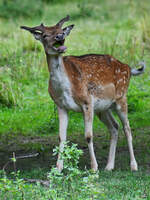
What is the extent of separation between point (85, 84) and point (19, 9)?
14.6 meters

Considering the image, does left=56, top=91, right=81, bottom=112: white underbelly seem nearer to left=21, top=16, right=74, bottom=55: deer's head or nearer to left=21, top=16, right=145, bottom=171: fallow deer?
left=21, top=16, right=145, bottom=171: fallow deer

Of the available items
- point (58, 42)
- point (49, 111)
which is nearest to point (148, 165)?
point (58, 42)

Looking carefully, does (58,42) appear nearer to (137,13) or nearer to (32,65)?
(32,65)

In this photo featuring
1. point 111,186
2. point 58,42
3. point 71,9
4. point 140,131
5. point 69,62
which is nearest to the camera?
point 111,186

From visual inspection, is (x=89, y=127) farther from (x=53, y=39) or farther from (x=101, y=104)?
(x=53, y=39)

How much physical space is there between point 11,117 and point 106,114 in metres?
2.84

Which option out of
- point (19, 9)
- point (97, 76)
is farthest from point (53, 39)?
point (19, 9)

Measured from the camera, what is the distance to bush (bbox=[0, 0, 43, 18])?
21.6m

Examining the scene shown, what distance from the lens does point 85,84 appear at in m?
7.89

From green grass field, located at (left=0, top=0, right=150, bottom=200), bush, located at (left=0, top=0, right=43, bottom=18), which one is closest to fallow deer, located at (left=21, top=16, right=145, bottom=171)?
green grass field, located at (left=0, top=0, right=150, bottom=200)

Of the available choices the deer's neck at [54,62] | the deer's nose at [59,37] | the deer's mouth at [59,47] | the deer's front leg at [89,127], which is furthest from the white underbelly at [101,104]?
the deer's nose at [59,37]

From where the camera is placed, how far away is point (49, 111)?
37.3ft

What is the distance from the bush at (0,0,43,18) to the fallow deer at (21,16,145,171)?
13.5m

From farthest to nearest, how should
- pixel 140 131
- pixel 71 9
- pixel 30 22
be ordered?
1. pixel 71 9
2. pixel 30 22
3. pixel 140 131
